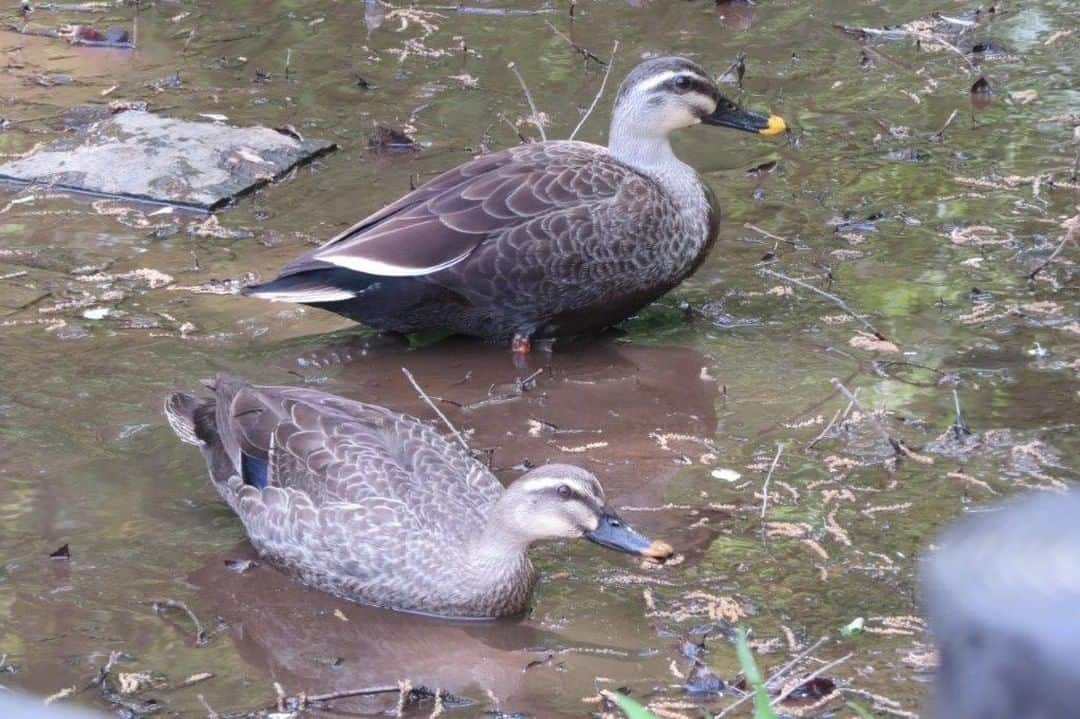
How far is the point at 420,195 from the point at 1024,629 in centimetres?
603

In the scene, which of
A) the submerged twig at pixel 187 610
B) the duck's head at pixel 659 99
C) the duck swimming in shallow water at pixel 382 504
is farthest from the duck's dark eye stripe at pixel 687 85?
the submerged twig at pixel 187 610

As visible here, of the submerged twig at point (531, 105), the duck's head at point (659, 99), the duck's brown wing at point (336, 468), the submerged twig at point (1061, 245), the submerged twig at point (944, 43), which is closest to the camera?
the duck's brown wing at point (336, 468)

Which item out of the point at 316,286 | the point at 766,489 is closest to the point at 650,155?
the point at 316,286

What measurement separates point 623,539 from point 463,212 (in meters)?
2.30

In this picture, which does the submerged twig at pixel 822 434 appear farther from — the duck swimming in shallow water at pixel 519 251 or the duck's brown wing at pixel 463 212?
the duck's brown wing at pixel 463 212

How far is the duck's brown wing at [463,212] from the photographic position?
21.1 ft

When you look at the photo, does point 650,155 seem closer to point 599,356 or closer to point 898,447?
point 599,356

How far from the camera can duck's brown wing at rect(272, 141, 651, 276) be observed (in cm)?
642

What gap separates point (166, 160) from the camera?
26.9ft

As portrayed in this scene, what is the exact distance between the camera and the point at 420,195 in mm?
6695

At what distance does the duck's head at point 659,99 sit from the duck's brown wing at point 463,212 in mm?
306

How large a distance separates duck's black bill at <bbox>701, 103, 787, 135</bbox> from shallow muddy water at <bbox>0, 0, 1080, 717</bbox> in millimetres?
449

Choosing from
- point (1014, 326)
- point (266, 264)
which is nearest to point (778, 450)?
point (1014, 326)

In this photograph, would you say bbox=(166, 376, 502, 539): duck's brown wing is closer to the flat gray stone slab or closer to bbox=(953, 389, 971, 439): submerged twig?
bbox=(953, 389, 971, 439): submerged twig
